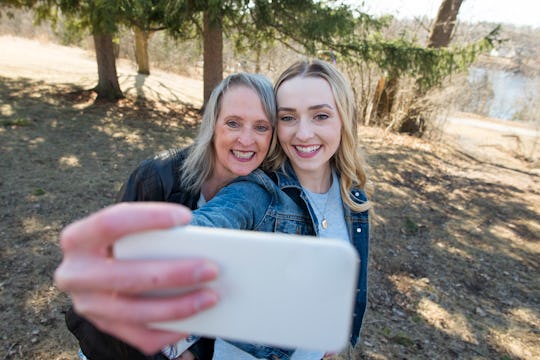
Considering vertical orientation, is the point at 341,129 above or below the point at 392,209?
above

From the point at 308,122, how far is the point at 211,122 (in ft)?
1.76

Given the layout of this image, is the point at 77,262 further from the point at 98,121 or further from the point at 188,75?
the point at 188,75

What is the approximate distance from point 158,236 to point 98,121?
802cm

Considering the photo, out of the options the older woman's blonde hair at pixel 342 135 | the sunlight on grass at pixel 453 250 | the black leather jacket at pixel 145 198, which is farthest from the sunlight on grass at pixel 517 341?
the black leather jacket at pixel 145 198

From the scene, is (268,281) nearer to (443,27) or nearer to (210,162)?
(210,162)

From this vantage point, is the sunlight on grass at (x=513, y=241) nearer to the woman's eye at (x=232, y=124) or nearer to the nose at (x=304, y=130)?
the nose at (x=304, y=130)

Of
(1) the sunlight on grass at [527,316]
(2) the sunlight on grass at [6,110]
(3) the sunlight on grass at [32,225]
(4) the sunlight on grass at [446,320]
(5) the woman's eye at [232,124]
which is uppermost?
(5) the woman's eye at [232,124]

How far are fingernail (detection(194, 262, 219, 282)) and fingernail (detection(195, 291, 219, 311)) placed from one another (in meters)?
0.04

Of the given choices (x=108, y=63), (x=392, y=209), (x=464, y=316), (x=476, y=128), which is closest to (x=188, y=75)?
(x=108, y=63)

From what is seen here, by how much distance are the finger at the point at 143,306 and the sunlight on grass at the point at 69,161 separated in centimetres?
557

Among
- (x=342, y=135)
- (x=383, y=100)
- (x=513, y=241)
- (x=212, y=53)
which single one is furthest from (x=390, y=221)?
(x=383, y=100)

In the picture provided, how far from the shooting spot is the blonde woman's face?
1479mm

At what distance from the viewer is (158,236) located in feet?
1.86

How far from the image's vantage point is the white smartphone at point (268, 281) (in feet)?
1.84
